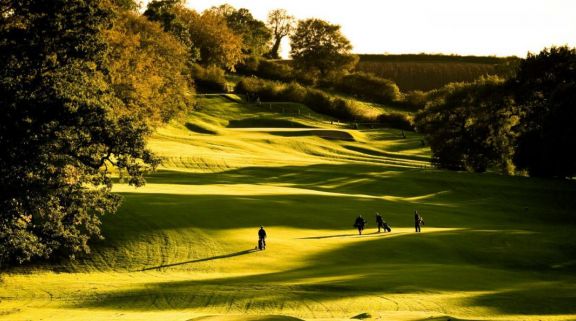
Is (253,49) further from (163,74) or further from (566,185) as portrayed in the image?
(566,185)

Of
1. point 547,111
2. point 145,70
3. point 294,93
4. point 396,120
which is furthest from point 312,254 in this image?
point 294,93

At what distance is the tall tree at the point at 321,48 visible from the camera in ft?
614

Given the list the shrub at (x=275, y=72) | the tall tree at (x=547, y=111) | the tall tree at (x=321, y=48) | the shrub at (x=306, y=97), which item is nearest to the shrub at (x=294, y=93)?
the shrub at (x=306, y=97)

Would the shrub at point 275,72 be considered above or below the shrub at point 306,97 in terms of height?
above

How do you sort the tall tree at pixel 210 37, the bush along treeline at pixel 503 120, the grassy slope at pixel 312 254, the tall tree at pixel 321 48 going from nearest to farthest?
the grassy slope at pixel 312 254 → the bush along treeline at pixel 503 120 → the tall tree at pixel 210 37 → the tall tree at pixel 321 48

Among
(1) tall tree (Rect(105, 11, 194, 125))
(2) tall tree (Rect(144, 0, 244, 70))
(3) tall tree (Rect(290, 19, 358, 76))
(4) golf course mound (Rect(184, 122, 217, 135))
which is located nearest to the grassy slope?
(1) tall tree (Rect(105, 11, 194, 125))

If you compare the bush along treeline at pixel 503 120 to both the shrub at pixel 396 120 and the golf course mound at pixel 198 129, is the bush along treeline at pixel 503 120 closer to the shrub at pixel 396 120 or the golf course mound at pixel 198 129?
the golf course mound at pixel 198 129

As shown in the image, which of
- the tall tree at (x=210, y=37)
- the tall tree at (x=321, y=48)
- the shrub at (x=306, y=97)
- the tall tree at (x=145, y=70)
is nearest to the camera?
the tall tree at (x=145, y=70)

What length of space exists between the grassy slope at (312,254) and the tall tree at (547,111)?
4.61m

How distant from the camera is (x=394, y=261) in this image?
145 ft

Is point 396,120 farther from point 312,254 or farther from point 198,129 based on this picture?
point 312,254

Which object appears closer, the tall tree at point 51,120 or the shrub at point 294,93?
the tall tree at point 51,120

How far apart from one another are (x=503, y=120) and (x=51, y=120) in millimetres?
78218

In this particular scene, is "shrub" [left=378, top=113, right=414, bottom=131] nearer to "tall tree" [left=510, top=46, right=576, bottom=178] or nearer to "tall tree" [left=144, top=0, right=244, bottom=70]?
"tall tree" [left=144, top=0, right=244, bottom=70]
